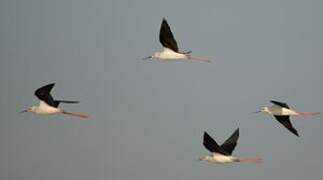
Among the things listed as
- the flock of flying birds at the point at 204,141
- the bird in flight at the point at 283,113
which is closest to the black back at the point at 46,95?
the flock of flying birds at the point at 204,141

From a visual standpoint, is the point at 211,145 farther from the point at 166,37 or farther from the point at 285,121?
the point at 285,121

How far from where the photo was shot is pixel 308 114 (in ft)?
104

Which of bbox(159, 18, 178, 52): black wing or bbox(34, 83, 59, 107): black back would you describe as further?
bbox(34, 83, 59, 107): black back

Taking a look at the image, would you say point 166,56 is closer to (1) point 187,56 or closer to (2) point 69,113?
(1) point 187,56

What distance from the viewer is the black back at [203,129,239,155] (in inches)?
1190

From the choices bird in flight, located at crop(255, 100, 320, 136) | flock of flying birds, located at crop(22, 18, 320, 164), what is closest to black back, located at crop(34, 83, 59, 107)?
flock of flying birds, located at crop(22, 18, 320, 164)

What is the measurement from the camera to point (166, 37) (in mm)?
31578

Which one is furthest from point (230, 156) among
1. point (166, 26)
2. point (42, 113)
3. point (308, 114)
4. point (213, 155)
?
point (42, 113)

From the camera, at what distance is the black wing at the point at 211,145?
2962cm

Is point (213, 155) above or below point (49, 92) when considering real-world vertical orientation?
below

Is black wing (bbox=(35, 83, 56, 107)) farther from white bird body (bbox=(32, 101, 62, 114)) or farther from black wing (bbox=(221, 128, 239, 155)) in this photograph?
black wing (bbox=(221, 128, 239, 155))

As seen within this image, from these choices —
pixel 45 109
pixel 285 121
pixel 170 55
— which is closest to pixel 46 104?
pixel 45 109

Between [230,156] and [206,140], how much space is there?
2.04 m

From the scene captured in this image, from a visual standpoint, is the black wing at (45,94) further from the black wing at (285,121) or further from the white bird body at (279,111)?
the black wing at (285,121)
